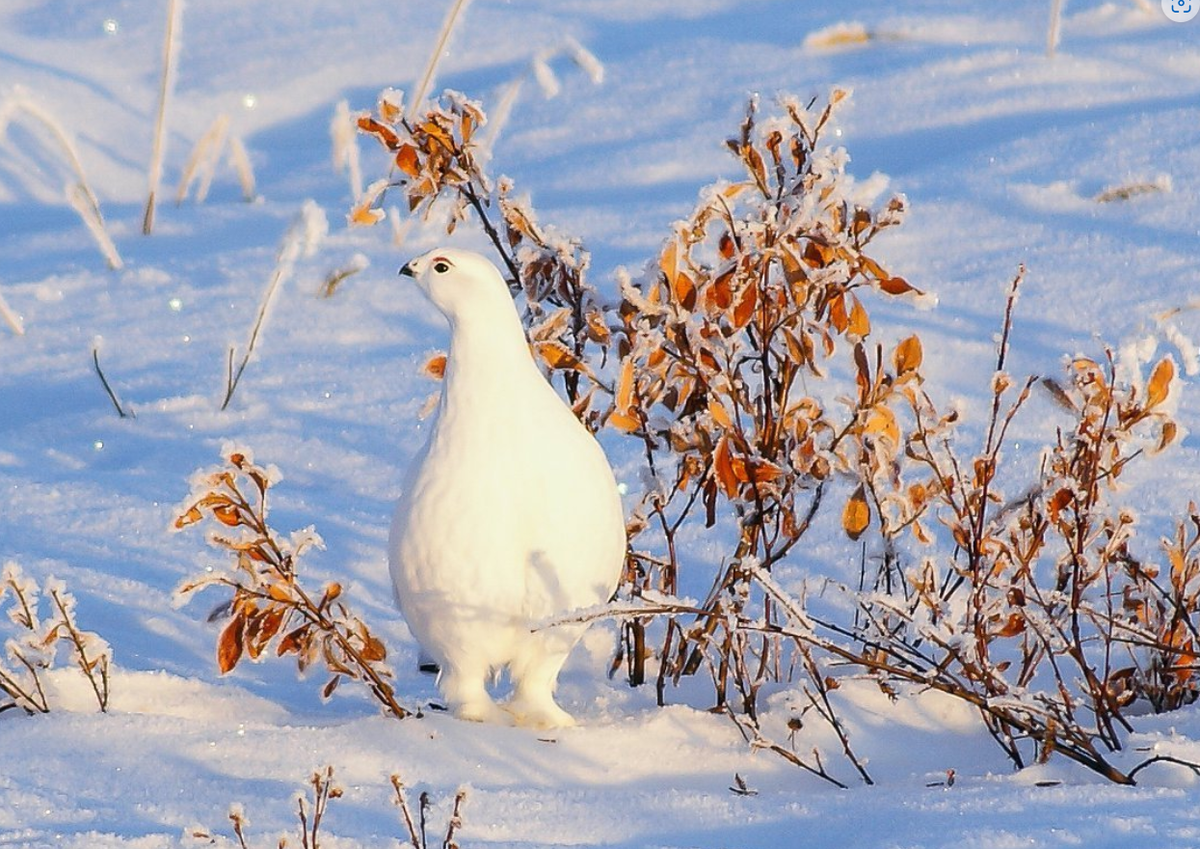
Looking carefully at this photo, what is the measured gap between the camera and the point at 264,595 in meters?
2.42

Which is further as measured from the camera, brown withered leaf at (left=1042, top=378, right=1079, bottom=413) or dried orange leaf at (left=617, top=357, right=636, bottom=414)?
brown withered leaf at (left=1042, top=378, right=1079, bottom=413)

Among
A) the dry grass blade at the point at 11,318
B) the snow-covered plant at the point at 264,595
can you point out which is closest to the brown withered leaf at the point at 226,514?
the snow-covered plant at the point at 264,595

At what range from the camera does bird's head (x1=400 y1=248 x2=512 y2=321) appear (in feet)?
7.80

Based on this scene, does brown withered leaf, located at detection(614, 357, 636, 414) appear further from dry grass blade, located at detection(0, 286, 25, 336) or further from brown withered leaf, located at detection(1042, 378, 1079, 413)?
dry grass blade, located at detection(0, 286, 25, 336)

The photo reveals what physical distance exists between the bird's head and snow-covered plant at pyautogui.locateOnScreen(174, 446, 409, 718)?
336 mm

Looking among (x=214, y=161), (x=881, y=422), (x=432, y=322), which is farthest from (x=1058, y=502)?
(x=214, y=161)

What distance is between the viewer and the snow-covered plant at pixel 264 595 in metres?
2.34

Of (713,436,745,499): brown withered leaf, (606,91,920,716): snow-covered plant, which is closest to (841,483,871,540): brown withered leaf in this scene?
(606,91,920,716): snow-covered plant

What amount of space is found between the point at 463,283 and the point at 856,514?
26.2 inches

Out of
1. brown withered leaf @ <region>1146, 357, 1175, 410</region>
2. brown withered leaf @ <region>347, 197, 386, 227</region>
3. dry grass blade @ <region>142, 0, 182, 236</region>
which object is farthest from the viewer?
dry grass blade @ <region>142, 0, 182, 236</region>

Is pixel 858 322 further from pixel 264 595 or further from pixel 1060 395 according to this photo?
pixel 264 595

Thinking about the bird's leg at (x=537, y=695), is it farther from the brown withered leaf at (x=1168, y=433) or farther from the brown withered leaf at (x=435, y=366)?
the brown withered leaf at (x=1168, y=433)

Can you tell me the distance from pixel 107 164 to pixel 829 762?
17.4 feet

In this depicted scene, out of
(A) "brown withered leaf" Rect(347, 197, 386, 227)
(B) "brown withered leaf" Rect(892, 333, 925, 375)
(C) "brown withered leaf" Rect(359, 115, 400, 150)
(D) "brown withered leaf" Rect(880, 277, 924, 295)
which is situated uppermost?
(C) "brown withered leaf" Rect(359, 115, 400, 150)
